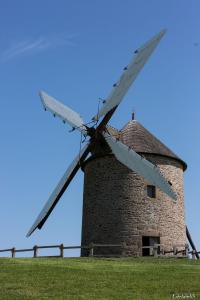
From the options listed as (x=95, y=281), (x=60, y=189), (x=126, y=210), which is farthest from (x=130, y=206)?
(x=95, y=281)

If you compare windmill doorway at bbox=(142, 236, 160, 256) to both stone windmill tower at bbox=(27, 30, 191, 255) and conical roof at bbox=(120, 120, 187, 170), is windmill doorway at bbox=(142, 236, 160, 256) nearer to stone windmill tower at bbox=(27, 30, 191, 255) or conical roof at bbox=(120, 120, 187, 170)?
stone windmill tower at bbox=(27, 30, 191, 255)

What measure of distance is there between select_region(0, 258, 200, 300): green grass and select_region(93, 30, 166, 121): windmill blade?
928 cm

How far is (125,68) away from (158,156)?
505 cm

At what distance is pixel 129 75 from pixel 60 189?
697 cm

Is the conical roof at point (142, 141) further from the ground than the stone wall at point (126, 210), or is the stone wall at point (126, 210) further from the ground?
the conical roof at point (142, 141)

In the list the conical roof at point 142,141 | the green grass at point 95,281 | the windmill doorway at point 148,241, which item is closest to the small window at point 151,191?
the conical roof at point 142,141

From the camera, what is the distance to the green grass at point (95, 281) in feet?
49.3

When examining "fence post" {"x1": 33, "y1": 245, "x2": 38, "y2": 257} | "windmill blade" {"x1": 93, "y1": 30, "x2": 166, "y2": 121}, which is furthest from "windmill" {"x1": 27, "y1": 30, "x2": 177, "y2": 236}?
"fence post" {"x1": 33, "y1": 245, "x2": 38, "y2": 257}

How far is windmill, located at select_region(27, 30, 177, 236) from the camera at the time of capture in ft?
86.0

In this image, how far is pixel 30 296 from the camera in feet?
48.5

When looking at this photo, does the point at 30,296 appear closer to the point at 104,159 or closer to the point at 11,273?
the point at 11,273

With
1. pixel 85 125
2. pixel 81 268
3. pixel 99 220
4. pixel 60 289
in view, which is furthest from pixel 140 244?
pixel 60 289

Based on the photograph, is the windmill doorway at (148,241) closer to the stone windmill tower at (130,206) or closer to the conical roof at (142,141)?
the stone windmill tower at (130,206)

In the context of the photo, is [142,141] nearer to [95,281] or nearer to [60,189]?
[60,189]
